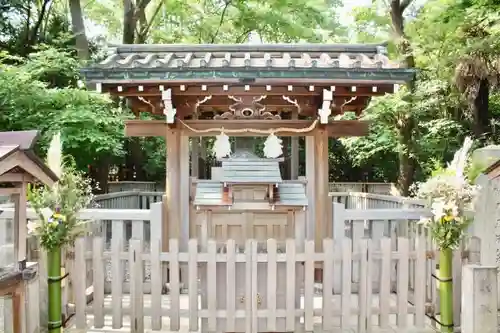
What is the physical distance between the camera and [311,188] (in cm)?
637

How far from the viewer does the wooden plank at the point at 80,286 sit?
4.75 meters

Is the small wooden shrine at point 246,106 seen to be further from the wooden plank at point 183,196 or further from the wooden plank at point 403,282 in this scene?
the wooden plank at point 403,282

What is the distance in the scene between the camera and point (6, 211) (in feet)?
17.7

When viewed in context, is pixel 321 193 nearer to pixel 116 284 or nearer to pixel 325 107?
pixel 325 107

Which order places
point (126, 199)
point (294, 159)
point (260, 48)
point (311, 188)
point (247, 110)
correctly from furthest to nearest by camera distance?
point (126, 199) < point (294, 159) < point (260, 48) < point (311, 188) < point (247, 110)

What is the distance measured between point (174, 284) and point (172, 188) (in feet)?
6.38

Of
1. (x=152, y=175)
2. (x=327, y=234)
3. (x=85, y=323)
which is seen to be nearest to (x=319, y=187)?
(x=327, y=234)

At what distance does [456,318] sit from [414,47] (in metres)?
9.21

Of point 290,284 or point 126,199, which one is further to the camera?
point 126,199

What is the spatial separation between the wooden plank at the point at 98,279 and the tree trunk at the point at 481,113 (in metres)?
10.6

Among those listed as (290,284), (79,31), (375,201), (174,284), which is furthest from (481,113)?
(79,31)

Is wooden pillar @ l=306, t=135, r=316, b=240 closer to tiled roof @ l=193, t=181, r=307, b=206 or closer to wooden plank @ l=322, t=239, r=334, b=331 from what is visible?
tiled roof @ l=193, t=181, r=307, b=206

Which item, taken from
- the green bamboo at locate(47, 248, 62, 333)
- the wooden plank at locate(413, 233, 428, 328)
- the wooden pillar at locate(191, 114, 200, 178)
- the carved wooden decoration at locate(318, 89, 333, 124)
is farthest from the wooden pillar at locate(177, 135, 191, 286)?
the wooden plank at locate(413, 233, 428, 328)

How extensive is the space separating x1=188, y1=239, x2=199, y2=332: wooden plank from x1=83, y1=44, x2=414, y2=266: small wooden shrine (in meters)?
1.36
